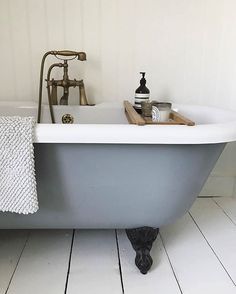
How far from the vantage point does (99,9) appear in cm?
154

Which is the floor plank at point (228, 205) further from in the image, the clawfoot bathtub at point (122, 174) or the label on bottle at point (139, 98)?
the label on bottle at point (139, 98)

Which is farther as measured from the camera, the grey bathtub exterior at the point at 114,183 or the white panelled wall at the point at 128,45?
the white panelled wall at the point at 128,45

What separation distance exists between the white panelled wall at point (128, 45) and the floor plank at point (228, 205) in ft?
1.78

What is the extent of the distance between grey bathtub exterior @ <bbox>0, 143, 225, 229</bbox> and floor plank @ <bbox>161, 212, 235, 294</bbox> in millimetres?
196

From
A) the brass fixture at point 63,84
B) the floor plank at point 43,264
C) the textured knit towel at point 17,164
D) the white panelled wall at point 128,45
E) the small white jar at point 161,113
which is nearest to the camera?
the textured knit towel at point 17,164

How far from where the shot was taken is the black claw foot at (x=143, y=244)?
109 cm

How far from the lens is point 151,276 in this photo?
108 cm

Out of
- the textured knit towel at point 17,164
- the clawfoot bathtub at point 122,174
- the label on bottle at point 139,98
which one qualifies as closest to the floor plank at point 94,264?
the clawfoot bathtub at point 122,174

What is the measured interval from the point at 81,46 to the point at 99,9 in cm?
20

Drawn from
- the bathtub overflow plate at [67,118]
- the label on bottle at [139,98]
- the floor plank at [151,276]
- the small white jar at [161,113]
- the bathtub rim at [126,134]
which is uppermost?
the bathtub rim at [126,134]

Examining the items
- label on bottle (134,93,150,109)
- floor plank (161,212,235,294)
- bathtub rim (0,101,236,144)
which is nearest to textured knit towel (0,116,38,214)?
bathtub rim (0,101,236,144)

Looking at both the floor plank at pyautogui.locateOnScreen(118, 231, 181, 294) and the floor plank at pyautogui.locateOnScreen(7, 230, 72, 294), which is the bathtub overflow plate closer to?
the floor plank at pyautogui.locateOnScreen(7, 230, 72, 294)

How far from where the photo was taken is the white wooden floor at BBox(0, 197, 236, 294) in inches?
40.5

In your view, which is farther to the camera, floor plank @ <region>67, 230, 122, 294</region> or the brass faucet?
the brass faucet
